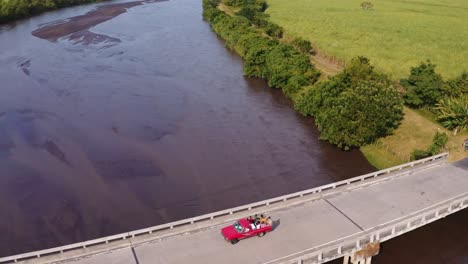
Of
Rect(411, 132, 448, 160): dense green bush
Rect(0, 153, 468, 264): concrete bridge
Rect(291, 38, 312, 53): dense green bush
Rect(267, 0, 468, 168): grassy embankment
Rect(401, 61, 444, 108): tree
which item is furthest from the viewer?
Rect(291, 38, 312, 53): dense green bush

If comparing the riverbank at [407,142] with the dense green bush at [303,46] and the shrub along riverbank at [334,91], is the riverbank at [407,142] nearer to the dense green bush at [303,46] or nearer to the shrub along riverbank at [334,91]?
the shrub along riverbank at [334,91]

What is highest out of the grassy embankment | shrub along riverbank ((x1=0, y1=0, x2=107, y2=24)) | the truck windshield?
shrub along riverbank ((x1=0, y1=0, x2=107, y2=24))

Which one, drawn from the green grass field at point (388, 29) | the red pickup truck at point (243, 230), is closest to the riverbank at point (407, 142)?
the green grass field at point (388, 29)

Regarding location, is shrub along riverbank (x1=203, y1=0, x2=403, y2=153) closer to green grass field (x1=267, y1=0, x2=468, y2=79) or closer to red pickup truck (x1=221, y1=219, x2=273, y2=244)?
green grass field (x1=267, y1=0, x2=468, y2=79)

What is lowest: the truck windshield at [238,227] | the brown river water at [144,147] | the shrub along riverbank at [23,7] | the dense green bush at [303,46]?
the brown river water at [144,147]

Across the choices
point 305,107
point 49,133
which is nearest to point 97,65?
point 49,133

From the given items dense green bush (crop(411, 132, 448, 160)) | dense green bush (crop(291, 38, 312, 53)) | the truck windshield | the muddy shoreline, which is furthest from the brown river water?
dense green bush (crop(291, 38, 312, 53))
